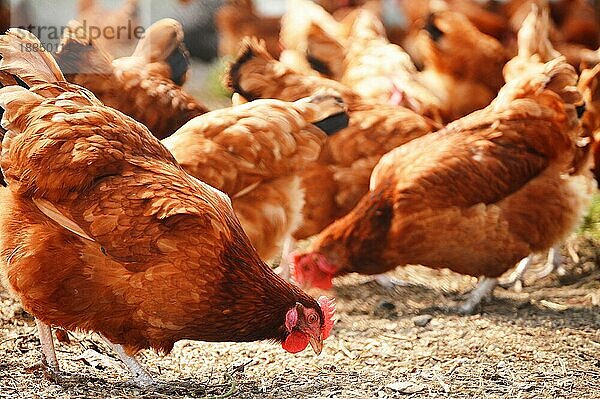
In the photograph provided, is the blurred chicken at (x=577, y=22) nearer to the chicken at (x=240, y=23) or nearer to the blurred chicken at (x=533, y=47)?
the blurred chicken at (x=533, y=47)

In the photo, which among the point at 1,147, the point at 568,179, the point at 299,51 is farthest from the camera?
the point at 299,51

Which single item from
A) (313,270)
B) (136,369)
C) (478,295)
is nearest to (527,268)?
(478,295)

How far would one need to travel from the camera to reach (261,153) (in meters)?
4.28

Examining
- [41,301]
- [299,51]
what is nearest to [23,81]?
[41,301]

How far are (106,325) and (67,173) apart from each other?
60 cm

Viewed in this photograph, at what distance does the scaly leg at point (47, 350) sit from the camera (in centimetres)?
345

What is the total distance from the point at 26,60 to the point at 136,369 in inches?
54.2

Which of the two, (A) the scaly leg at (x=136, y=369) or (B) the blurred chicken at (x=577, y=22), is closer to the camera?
(A) the scaly leg at (x=136, y=369)

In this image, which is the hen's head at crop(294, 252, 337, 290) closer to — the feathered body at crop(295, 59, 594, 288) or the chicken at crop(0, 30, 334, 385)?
the feathered body at crop(295, 59, 594, 288)

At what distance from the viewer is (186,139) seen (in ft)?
13.9

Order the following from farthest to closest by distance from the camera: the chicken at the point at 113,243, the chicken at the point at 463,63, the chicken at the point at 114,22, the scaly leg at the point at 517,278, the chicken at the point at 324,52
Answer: the chicken at the point at 114,22 < the chicken at the point at 463,63 < the chicken at the point at 324,52 < the scaly leg at the point at 517,278 < the chicken at the point at 113,243

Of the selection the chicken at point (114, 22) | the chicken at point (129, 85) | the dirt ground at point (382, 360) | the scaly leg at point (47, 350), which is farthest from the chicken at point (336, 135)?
the chicken at point (114, 22)

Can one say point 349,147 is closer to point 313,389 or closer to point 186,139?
point 186,139

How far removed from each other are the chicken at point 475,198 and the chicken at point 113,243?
1371 mm
